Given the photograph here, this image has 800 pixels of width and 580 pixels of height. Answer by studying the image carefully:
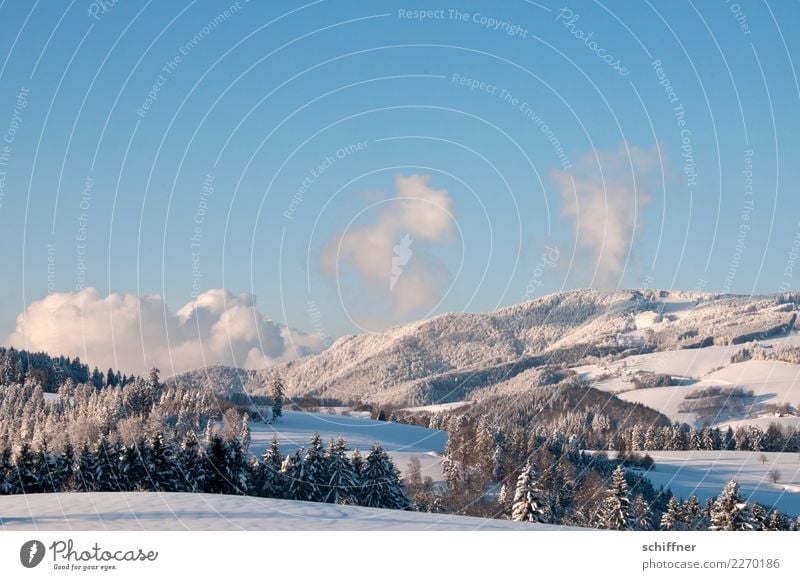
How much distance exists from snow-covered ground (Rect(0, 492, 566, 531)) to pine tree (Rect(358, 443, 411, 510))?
67.4ft

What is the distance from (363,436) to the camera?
123562 mm

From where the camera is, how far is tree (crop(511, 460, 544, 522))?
36.4m

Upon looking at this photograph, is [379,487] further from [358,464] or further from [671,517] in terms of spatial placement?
[671,517]

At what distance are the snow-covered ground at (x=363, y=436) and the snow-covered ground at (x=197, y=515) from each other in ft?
226

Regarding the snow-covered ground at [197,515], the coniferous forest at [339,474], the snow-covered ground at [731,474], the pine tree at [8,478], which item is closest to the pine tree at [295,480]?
the coniferous forest at [339,474]

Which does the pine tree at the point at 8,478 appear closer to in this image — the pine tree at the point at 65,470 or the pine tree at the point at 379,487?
the pine tree at the point at 65,470

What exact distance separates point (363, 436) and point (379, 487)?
75349 mm

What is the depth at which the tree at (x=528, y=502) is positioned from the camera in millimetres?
36406

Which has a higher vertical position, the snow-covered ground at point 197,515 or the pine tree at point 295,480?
the snow-covered ground at point 197,515

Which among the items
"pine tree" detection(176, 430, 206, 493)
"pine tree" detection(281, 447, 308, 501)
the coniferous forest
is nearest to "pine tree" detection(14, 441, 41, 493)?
the coniferous forest
